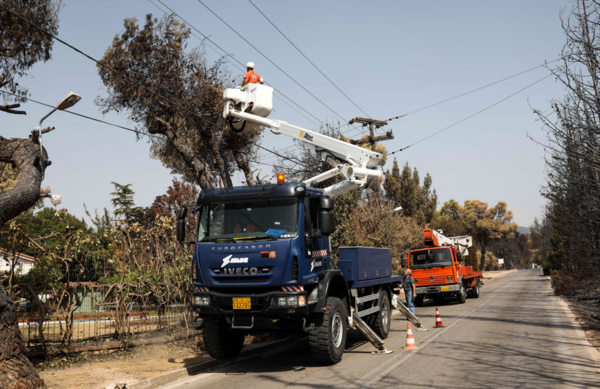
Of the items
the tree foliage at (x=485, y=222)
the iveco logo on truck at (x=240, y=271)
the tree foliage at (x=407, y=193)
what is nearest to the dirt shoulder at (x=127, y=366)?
the iveco logo on truck at (x=240, y=271)

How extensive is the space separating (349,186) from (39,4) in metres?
9.95

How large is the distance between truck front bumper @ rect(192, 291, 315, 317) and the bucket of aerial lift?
5516mm

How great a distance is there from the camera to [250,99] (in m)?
12.3

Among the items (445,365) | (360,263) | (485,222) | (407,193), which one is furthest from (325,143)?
(485,222)

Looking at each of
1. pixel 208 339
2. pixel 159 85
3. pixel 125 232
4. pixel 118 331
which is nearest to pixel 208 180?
pixel 159 85

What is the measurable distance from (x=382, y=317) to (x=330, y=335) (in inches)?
152

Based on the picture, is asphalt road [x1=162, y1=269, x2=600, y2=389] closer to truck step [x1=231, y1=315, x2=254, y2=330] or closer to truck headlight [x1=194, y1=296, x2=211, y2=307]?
truck step [x1=231, y1=315, x2=254, y2=330]

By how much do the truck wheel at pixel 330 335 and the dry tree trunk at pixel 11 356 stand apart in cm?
441

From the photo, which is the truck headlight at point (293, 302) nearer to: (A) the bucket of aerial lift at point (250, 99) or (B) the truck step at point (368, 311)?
(B) the truck step at point (368, 311)

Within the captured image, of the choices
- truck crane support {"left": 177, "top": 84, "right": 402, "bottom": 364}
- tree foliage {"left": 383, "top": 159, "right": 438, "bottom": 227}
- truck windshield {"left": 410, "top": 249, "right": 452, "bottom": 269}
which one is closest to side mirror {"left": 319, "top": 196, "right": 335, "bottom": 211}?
truck crane support {"left": 177, "top": 84, "right": 402, "bottom": 364}

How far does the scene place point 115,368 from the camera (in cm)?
891

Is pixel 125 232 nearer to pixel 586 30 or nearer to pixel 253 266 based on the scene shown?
pixel 253 266

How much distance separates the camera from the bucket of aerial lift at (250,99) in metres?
12.2

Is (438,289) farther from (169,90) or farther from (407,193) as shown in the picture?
(407,193)
